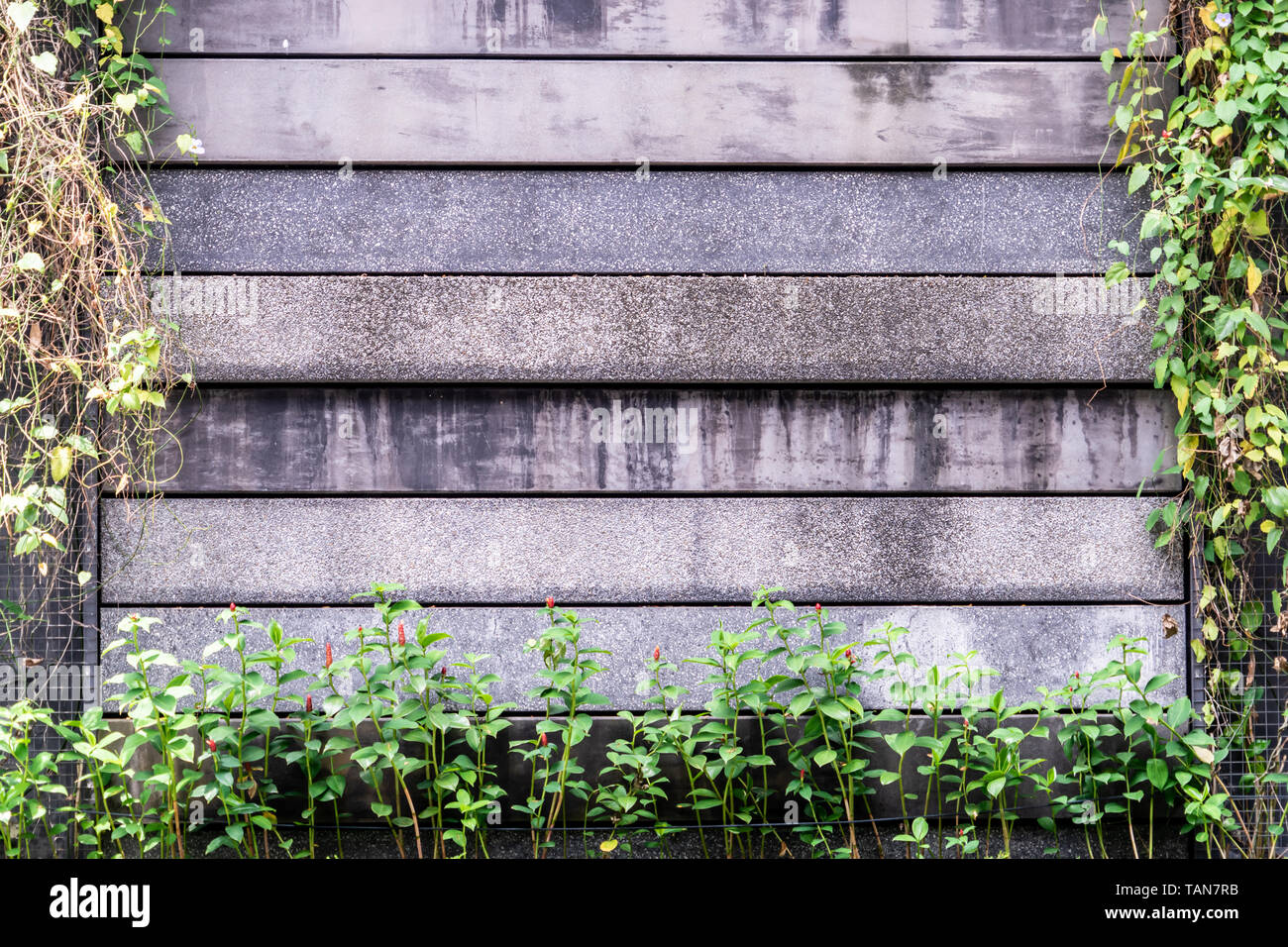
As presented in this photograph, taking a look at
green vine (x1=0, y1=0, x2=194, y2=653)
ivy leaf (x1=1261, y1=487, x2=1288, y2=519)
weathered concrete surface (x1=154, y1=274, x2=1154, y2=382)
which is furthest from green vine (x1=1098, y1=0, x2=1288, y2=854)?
green vine (x1=0, y1=0, x2=194, y2=653)

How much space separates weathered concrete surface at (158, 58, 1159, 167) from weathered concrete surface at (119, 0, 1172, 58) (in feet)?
0.27

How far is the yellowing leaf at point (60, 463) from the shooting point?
14.0 ft

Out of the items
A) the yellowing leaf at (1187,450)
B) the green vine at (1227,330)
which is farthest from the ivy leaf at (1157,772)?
the yellowing leaf at (1187,450)

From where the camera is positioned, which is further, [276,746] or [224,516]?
[224,516]

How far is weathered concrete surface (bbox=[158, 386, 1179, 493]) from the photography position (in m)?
4.62

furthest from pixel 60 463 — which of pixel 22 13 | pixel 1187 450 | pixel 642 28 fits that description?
pixel 1187 450

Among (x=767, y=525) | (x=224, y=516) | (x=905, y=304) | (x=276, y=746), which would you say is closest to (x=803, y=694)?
(x=767, y=525)

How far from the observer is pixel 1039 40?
15.6 feet

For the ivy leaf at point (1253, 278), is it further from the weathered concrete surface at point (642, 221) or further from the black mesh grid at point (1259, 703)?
the black mesh grid at point (1259, 703)

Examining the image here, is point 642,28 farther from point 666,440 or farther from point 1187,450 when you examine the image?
point 1187,450

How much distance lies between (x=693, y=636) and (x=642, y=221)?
83.0 inches

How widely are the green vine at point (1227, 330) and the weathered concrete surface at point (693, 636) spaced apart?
0.37 metres

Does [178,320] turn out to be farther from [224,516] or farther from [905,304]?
[905,304]
